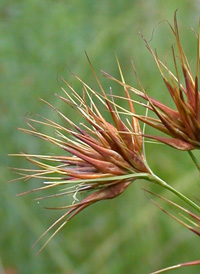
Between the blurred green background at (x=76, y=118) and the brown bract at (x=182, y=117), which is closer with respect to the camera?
the brown bract at (x=182, y=117)

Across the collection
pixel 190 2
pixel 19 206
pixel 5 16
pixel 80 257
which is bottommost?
pixel 80 257

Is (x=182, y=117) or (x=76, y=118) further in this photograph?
(x=76, y=118)

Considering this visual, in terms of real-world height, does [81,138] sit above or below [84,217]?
above

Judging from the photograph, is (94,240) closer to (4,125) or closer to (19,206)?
(19,206)

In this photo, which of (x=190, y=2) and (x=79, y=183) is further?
(x=190, y=2)

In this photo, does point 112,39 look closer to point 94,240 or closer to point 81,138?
point 94,240

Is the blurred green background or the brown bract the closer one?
the brown bract

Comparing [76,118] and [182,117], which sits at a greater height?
[182,117]

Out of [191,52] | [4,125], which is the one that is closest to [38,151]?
[4,125]
